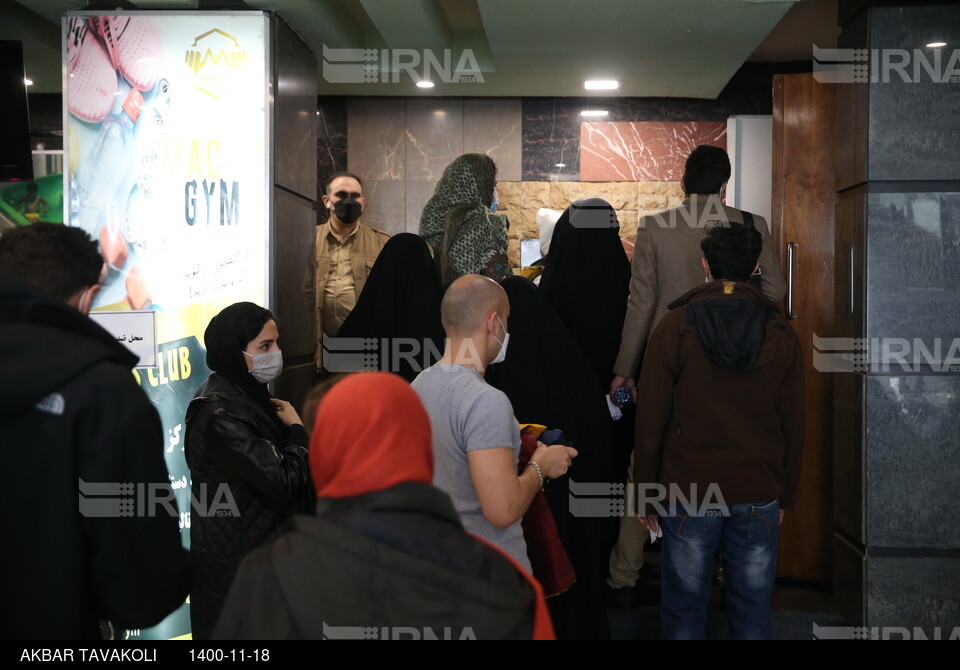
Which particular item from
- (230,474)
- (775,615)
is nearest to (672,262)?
(775,615)

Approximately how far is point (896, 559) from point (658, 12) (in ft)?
8.61

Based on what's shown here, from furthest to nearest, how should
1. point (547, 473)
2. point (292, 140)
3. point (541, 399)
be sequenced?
point (292, 140) < point (541, 399) < point (547, 473)

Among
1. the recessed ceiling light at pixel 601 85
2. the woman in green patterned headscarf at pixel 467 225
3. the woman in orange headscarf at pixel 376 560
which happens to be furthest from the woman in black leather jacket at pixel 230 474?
the recessed ceiling light at pixel 601 85

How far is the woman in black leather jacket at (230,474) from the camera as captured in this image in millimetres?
2346

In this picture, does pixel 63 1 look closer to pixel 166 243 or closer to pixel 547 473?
pixel 166 243

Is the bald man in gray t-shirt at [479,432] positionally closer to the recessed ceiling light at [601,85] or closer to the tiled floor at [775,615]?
the tiled floor at [775,615]

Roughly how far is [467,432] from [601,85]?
4.45 meters

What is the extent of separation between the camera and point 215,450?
2.34 meters

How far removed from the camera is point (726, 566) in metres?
2.59

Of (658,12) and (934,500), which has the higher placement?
(658,12)

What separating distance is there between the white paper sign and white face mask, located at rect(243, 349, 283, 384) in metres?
1.04

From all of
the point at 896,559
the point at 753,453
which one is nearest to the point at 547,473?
the point at 753,453

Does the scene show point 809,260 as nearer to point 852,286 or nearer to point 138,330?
point 852,286

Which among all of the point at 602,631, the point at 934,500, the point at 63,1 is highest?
the point at 63,1
